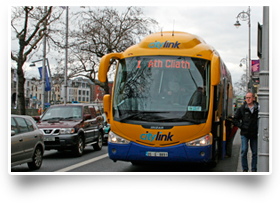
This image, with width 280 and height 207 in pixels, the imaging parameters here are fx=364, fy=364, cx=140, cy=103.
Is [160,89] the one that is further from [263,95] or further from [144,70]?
[263,95]

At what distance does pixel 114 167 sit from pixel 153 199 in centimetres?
437

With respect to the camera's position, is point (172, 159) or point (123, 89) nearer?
point (172, 159)

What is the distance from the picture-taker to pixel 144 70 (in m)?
8.52

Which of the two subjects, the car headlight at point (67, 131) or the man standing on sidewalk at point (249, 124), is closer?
the man standing on sidewalk at point (249, 124)

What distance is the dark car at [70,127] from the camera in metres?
12.5

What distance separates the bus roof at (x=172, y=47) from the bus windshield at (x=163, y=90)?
0.14 meters

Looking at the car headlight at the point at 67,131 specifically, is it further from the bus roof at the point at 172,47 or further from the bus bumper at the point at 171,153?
the bus bumper at the point at 171,153

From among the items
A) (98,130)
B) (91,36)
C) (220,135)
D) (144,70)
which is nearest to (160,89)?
(144,70)

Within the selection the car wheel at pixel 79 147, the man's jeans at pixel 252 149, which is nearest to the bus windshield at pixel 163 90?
the man's jeans at pixel 252 149

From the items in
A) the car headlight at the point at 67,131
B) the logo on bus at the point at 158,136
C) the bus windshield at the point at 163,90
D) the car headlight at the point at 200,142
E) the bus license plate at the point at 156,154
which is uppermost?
the bus windshield at the point at 163,90

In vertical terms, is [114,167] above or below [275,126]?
below

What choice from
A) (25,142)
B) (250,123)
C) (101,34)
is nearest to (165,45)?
(250,123)

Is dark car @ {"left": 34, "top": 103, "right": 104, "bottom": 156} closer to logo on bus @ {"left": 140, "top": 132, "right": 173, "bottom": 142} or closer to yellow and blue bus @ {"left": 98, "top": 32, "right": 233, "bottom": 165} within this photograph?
yellow and blue bus @ {"left": 98, "top": 32, "right": 233, "bottom": 165}

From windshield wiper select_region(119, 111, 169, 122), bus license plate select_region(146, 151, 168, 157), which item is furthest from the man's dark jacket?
windshield wiper select_region(119, 111, 169, 122)
